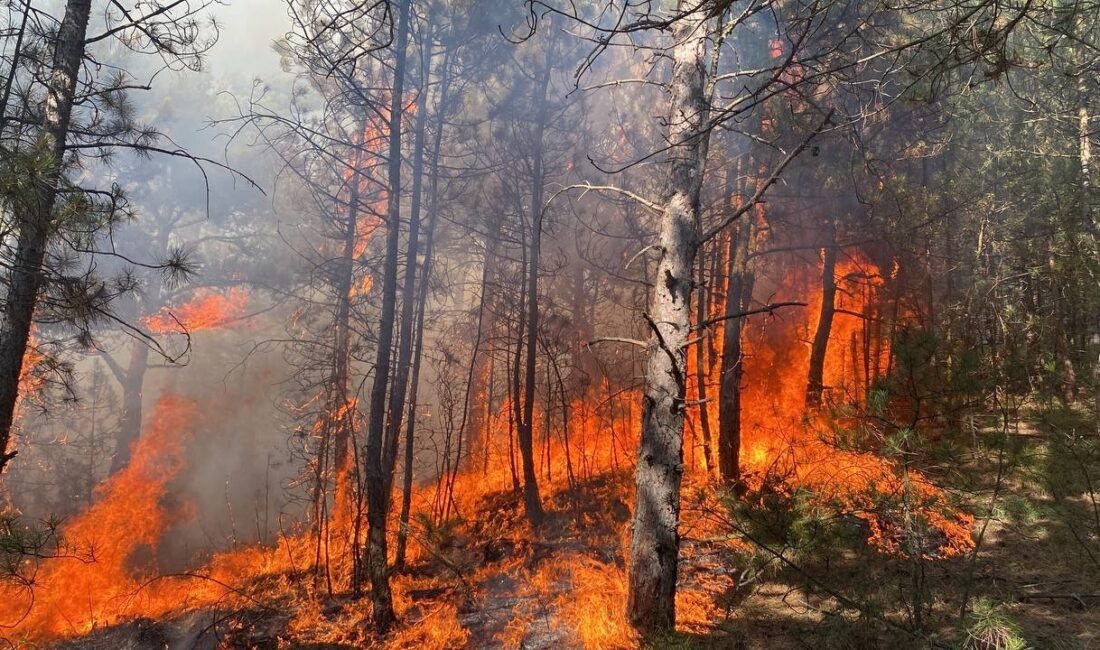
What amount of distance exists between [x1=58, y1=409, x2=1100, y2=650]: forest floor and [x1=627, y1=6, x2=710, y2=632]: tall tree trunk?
0.49 metres

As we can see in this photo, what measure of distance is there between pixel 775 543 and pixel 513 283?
465 inches

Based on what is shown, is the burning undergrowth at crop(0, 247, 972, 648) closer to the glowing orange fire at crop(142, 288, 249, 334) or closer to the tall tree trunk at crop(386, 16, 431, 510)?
the tall tree trunk at crop(386, 16, 431, 510)

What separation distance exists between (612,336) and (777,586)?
329 inches

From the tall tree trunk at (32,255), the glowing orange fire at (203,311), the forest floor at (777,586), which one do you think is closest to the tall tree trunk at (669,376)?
the forest floor at (777,586)

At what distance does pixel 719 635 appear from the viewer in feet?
19.0

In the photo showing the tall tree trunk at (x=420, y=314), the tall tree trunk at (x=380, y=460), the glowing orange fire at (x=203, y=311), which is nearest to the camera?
the tall tree trunk at (x=380, y=460)

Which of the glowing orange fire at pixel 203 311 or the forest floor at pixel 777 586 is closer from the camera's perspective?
the forest floor at pixel 777 586

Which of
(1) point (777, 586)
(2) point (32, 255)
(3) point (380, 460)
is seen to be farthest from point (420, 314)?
(1) point (777, 586)

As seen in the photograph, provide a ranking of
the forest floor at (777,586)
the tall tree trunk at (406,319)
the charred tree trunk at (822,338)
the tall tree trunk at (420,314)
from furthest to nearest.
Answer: the charred tree trunk at (822,338), the tall tree trunk at (420,314), the tall tree trunk at (406,319), the forest floor at (777,586)

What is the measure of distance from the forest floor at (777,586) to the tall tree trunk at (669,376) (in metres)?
0.49

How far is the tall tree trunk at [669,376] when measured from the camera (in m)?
5.13

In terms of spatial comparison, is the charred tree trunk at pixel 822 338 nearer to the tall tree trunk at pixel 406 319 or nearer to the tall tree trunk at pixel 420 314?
the tall tree trunk at pixel 406 319

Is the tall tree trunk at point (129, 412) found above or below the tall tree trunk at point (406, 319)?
below

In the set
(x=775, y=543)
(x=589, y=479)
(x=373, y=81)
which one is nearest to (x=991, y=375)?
(x=775, y=543)
